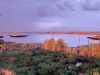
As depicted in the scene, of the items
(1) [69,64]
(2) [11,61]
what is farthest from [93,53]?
(2) [11,61]

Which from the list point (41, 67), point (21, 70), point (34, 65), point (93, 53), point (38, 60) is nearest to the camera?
point (21, 70)

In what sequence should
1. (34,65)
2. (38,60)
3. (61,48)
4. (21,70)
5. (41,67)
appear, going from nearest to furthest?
1. (21,70)
2. (41,67)
3. (34,65)
4. (38,60)
5. (61,48)

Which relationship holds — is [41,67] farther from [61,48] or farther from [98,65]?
[61,48]

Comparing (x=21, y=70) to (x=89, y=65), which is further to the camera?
(x=89, y=65)

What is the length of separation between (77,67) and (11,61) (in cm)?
685

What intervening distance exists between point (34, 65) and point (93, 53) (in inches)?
332

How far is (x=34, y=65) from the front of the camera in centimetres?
2803

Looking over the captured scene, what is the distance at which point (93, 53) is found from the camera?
33.9 m

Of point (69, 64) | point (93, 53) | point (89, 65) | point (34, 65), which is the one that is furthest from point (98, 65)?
point (93, 53)

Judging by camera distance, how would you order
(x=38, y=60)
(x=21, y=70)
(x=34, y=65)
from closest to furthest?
(x=21, y=70) < (x=34, y=65) < (x=38, y=60)

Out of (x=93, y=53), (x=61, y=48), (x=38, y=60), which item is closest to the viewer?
(x=38, y=60)

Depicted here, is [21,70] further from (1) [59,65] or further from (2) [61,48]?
(2) [61,48]

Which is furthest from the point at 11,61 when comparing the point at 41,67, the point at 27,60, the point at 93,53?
the point at 93,53

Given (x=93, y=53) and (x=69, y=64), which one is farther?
(x=93, y=53)
